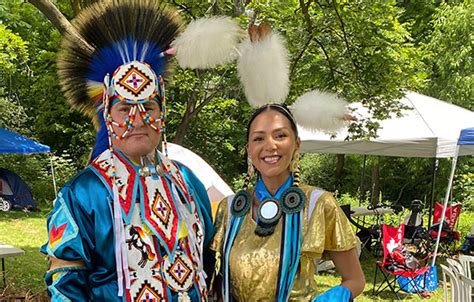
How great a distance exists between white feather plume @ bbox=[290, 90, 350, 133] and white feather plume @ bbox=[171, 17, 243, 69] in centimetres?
32

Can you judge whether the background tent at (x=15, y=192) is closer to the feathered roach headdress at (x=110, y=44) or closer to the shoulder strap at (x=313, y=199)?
the feathered roach headdress at (x=110, y=44)

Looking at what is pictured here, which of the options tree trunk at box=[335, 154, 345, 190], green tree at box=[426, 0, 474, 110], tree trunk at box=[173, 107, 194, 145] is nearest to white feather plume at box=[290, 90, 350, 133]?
tree trunk at box=[173, 107, 194, 145]

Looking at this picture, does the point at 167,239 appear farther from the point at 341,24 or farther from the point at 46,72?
the point at 46,72

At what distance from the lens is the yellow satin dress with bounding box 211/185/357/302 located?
5.76 ft

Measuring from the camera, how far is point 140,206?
1.79m

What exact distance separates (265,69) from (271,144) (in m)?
0.28

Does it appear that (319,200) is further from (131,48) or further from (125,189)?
(131,48)

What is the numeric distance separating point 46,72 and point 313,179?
7579mm

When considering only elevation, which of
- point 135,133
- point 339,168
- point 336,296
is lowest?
point 336,296

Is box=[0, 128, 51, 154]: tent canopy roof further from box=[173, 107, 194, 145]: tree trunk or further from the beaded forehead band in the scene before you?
the beaded forehead band

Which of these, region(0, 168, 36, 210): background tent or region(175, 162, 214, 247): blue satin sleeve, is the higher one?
region(175, 162, 214, 247): blue satin sleeve

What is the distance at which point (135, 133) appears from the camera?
5.80 ft

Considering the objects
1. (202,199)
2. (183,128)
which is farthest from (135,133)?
(183,128)

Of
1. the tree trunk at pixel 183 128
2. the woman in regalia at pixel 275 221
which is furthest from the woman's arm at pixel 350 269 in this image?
the tree trunk at pixel 183 128
